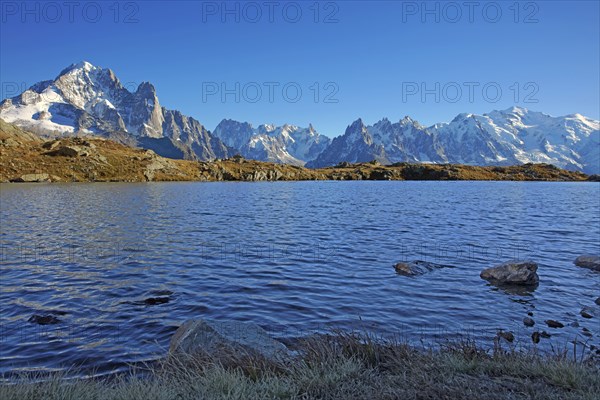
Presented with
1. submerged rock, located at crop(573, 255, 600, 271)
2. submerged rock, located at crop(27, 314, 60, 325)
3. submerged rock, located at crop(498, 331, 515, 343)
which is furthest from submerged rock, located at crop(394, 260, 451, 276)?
submerged rock, located at crop(27, 314, 60, 325)

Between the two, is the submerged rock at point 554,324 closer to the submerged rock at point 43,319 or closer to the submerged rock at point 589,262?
the submerged rock at point 589,262

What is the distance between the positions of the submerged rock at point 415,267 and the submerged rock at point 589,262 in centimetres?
857

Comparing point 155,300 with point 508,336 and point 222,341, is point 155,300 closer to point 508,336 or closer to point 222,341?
point 222,341

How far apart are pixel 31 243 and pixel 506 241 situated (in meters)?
38.8

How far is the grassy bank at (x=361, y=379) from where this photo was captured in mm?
7051

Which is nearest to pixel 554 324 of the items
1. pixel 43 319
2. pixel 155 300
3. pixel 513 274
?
pixel 513 274

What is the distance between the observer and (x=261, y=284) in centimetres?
2066

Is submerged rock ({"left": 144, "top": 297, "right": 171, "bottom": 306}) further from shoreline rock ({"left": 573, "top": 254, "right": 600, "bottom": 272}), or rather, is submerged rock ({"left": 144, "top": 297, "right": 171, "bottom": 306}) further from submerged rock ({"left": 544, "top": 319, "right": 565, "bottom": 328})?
shoreline rock ({"left": 573, "top": 254, "right": 600, "bottom": 272})

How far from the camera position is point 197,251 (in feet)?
94.2

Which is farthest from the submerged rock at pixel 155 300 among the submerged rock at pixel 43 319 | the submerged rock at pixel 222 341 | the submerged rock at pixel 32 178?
the submerged rock at pixel 32 178

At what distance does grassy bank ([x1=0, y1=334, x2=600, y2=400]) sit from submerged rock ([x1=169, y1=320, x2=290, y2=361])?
74cm

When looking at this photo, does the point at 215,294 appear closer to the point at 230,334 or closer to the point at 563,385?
the point at 230,334

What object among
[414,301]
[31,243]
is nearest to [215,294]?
[414,301]

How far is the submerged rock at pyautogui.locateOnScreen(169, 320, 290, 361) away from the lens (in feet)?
32.8
